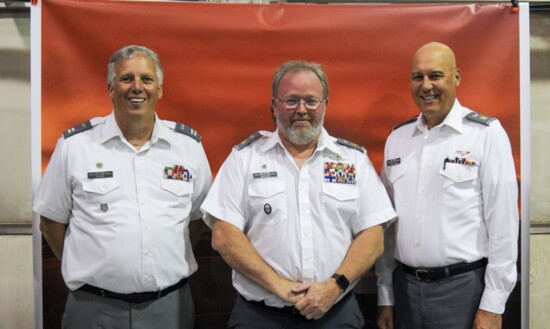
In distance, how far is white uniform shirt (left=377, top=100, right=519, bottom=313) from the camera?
7.39 ft

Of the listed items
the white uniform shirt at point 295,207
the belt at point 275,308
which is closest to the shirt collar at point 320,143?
the white uniform shirt at point 295,207

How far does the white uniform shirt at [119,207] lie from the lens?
2.28m

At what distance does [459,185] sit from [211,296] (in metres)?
1.43

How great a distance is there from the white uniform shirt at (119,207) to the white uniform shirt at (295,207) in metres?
0.20

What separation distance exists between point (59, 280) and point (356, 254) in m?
1.58

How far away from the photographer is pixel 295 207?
2.31 metres

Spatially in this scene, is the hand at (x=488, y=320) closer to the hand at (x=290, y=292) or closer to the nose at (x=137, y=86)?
the hand at (x=290, y=292)

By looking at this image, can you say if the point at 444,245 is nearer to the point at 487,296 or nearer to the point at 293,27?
the point at 487,296

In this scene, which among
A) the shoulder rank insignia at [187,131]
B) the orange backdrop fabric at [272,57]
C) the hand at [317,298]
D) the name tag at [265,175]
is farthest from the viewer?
the orange backdrop fabric at [272,57]

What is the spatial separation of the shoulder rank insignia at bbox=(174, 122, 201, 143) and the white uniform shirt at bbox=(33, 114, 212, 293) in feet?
0.36

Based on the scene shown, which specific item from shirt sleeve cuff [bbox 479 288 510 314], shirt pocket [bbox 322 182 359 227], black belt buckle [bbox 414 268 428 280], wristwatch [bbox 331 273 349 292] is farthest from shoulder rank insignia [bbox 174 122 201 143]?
shirt sleeve cuff [bbox 479 288 510 314]

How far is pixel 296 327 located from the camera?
88.0 inches

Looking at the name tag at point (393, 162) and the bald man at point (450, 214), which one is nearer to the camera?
the bald man at point (450, 214)

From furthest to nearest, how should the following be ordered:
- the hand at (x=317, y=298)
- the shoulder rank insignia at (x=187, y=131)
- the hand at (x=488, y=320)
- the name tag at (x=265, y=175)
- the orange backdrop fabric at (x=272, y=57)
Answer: the orange backdrop fabric at (x=272, y=57) → the shoulder rank insignia at (x=187, y=131) → the name tag at (x=265, y=175) → the hand at (x=488, y=320) → the hand at (x=317, y=298)
